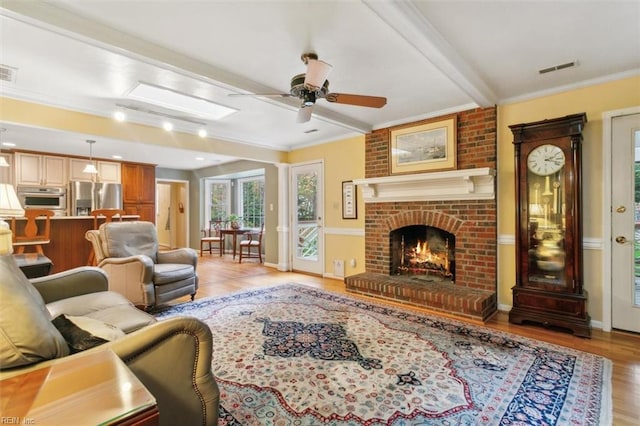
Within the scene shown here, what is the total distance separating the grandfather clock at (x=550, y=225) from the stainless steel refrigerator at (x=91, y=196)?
748 cm

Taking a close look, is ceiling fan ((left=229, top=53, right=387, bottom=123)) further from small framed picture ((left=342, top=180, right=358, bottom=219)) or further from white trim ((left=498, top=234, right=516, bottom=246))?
small framed picture ((left=342, top=180, right=358, bottom=219))

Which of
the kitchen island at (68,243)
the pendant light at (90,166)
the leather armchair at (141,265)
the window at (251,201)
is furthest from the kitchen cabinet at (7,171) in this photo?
the window at (251,201)

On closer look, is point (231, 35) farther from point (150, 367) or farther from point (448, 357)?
point (448, 357)

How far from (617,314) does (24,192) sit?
9.03 metres

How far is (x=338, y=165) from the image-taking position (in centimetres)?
504

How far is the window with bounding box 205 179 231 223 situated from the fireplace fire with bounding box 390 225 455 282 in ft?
18.0

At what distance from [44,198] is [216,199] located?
3.58 metres

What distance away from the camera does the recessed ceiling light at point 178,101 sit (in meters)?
Answer: 3.00

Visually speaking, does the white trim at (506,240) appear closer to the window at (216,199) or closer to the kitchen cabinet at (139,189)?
the window at (216,199)

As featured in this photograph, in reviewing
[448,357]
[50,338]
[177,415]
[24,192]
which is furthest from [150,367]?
[24,192]

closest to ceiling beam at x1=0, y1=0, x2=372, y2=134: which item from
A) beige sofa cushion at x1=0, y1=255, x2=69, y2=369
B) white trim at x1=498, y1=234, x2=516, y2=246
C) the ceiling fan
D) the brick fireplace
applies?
the ceiling fan

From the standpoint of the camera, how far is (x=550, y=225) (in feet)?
9.77

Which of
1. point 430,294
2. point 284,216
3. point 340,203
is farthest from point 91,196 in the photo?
point 430,294

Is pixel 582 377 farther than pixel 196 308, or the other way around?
pixel 196 308
